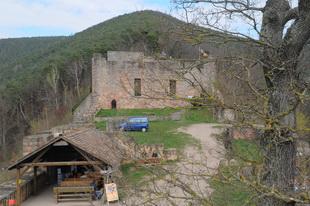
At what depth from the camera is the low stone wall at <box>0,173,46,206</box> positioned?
33.8 ft

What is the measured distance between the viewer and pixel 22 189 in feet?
37.1

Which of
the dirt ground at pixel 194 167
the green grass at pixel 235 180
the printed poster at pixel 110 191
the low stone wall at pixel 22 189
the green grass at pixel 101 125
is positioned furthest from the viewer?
the green grass at pixel 101 125

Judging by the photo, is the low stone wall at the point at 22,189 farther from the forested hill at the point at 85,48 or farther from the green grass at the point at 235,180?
the green grass at the point at 235,180

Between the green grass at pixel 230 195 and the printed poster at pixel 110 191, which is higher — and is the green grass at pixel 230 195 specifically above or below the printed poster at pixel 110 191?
above

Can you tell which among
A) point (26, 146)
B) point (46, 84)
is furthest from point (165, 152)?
A: point (46, 84)

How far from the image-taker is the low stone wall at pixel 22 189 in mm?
10312

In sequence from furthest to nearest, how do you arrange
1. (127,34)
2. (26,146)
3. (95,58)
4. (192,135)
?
(127,34), (95,58), (192,135), (26,146)

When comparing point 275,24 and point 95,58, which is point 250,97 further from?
point 95,58

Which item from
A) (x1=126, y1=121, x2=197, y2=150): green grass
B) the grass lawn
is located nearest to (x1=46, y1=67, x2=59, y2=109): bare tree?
the grass lawn

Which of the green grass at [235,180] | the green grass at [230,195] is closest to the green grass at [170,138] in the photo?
the green grass at [230,195]

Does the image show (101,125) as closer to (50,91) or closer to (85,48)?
(50,91)

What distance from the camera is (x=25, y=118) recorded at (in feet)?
120

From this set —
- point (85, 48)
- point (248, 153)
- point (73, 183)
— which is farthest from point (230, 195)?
point (85, 48)

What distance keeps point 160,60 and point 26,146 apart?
12896mm
